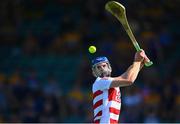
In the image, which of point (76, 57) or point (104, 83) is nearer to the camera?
point (104, 83)

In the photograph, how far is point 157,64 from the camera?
17500 mm

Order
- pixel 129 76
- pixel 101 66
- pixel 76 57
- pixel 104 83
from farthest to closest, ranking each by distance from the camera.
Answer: pixel 76 57
pixel 101 66
pixel 104 83
pixel 129 76

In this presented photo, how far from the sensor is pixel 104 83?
9859 mm

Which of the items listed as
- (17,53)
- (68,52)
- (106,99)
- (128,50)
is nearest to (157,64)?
(128,50)

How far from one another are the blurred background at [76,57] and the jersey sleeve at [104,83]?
Answer: 6.54 metres

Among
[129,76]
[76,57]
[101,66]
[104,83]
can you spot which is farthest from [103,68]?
[76,57]

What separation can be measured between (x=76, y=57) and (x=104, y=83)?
Result: 337 inches

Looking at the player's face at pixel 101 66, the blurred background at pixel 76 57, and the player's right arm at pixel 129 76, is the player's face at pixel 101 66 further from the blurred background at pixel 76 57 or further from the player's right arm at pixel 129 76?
the blurred background at pixel 76 57

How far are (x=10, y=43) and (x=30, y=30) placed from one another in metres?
0.57

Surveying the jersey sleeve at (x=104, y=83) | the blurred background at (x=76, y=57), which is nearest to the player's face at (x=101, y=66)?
the jersey sleeve at (x=104, y=83)

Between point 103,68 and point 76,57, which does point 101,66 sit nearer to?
point 103,68

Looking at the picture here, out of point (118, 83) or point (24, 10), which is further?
point (24, 10)

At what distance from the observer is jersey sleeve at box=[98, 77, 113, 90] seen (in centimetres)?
984

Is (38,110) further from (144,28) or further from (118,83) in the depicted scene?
(118,83)
